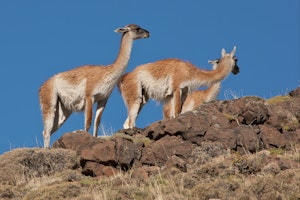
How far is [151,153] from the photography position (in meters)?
16.1

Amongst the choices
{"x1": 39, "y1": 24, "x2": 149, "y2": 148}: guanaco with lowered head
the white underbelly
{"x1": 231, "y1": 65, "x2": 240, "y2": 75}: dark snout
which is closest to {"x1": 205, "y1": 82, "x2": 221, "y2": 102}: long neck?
{"x1": 231, "y1": 65, "x2": 240, "y2": 75}: dark snout

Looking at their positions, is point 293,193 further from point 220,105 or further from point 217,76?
point 217,76

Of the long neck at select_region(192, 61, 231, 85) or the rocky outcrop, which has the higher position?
the long neck at select_region(192, 61, 231, 85)

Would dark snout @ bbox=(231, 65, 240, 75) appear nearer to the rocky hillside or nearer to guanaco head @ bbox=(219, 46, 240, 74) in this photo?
guanaco head @ bbox=(219, 46, 240, 74)

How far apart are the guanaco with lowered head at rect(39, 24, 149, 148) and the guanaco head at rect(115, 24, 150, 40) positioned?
1.74 feet

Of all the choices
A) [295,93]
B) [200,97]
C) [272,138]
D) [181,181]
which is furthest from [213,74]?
[181,181]

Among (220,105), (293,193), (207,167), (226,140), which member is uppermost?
(220,105)

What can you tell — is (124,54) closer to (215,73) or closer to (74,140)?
(215,73)

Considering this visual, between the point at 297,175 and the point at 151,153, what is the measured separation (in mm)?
4433

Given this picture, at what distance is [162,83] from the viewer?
22.6m

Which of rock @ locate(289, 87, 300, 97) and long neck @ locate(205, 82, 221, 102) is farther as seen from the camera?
long neck @ locate(205, 82, 221, 102)

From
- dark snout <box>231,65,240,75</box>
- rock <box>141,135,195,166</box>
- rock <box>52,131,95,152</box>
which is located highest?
dark snout <box>231,65,240,75</box>

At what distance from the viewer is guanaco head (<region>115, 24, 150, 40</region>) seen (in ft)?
70.8

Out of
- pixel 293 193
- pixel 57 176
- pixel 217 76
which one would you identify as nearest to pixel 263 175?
pixel 293 193
